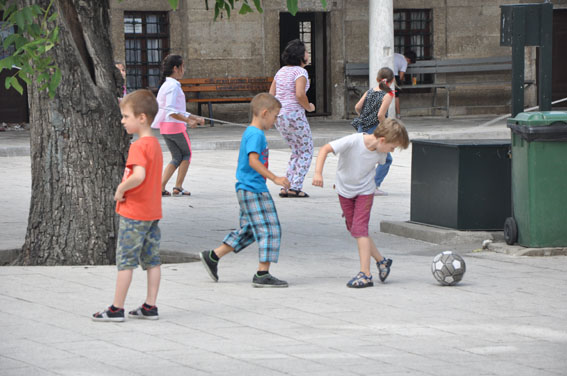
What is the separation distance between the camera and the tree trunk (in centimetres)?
823

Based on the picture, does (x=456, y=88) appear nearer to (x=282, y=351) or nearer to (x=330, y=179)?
(x=330, y=179)

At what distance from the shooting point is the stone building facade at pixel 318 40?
23797 millimetres

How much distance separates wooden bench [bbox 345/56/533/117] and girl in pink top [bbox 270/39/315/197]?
1248 centimetres

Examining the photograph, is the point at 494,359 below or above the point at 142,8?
below

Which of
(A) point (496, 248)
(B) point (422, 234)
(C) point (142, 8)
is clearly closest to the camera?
(A) point (496, 248)

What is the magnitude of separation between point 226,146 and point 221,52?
17.6 ft

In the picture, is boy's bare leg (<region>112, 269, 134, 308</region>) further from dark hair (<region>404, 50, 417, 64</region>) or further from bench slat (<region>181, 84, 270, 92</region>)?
dark hair (<region>404, 50, 417, 64</region>)

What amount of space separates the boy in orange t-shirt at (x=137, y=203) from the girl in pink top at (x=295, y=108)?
19.9 ft

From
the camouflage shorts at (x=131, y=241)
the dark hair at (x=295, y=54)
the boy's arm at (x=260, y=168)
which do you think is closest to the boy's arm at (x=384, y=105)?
the dark hair at (x=295, y=54)

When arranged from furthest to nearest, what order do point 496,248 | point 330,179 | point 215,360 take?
point 330,179 < point 496,248 < point 215,360

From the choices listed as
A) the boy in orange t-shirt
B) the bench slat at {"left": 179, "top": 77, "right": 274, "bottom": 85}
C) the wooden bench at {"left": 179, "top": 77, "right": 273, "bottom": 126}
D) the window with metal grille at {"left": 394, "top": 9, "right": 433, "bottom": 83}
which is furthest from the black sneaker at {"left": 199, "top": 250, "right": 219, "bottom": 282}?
the window with metal grille at {"left": 394, "top": 9, "right": 433, "bottom": 83}

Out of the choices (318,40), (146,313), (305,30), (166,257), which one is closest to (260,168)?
(146,313)

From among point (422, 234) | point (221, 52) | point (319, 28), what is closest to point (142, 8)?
point (221, 52)

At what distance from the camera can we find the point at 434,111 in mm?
26203
